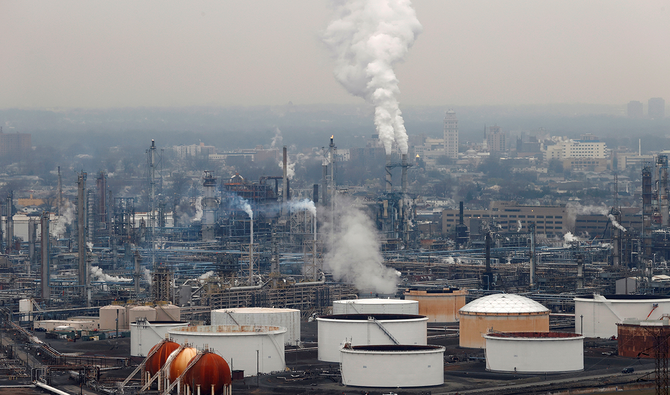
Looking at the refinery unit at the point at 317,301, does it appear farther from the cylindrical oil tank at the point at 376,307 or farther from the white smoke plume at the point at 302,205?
the white smoke plume at the point at 302,205

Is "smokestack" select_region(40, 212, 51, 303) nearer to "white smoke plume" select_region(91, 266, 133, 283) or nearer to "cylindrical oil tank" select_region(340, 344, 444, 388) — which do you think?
"white smoke plume" select_region(91, 266, 133, 283)

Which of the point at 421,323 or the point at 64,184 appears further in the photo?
the point at 64,184

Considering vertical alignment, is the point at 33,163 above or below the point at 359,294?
above

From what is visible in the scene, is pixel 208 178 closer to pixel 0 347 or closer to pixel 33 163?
pixel 0 347

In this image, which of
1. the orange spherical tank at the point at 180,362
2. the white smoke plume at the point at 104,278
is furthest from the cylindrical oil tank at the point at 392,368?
the white smoke plume at the point at 104,278

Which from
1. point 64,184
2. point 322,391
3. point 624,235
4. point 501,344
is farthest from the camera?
point 64,184

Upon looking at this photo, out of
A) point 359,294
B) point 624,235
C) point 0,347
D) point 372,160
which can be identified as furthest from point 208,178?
point 372,160
